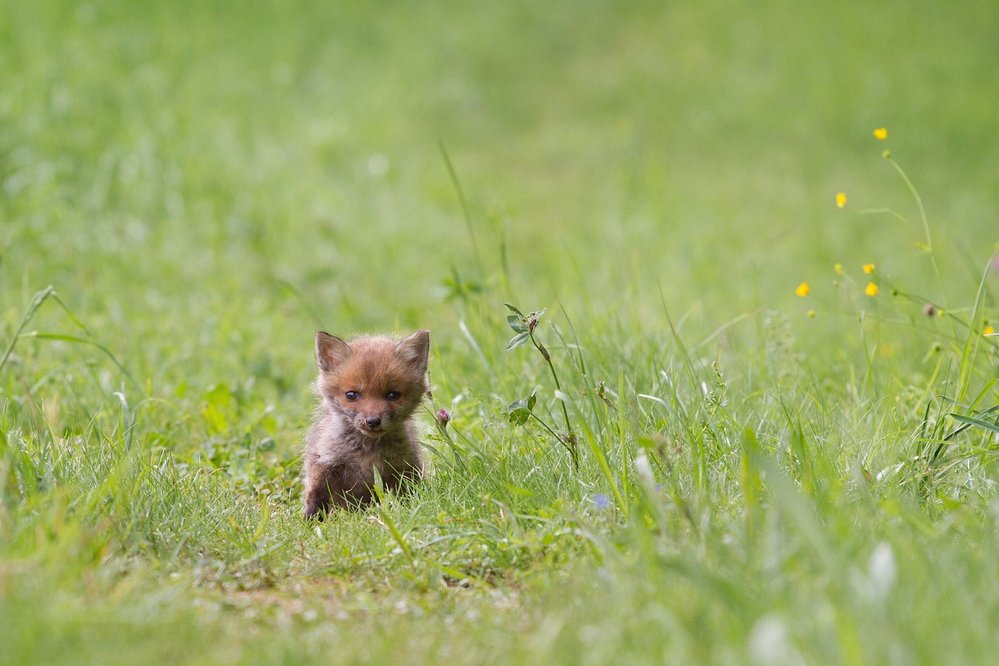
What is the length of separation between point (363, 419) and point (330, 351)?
43cm

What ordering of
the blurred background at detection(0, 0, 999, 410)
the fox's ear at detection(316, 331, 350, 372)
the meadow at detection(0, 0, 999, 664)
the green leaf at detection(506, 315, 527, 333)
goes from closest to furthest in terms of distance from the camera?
the meadow at detection(0, 0, 999, 664)
the green leaf at detection(506, 315, 527, 333)
the fox's ear at detection(316, 331, 350, 372)
the blurred background at detection(0, 0, 999, 410)

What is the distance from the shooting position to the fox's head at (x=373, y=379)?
495 centimetres

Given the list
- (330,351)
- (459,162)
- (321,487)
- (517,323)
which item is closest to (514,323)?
(517,323)

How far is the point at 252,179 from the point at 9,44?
3.24m

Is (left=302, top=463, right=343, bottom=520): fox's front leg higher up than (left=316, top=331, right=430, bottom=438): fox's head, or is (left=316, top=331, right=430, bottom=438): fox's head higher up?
(left=316, top=331, right=430, bottom=438): fox's head

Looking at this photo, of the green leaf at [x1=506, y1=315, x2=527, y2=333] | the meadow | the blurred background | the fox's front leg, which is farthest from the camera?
the blurred background

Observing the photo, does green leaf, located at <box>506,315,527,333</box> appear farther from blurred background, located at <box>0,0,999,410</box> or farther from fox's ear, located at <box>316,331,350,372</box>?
blurred background, located at <box>0,0,999,410</box>

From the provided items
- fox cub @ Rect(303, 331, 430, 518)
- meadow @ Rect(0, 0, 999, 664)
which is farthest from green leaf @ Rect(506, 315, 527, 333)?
fox cub @ Rect(303, 331, 430, 518)

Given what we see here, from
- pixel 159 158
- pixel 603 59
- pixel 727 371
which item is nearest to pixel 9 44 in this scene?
pixel 159 158

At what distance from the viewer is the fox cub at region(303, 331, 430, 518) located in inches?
195

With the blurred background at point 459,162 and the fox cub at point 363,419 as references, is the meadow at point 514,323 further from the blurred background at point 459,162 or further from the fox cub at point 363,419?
the fox cub at point 363,419

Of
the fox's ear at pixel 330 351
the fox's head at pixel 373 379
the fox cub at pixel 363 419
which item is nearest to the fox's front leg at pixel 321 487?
the fox cub at pixel 363 419

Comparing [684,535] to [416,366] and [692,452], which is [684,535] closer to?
[692,452]

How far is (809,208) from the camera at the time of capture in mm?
12633
